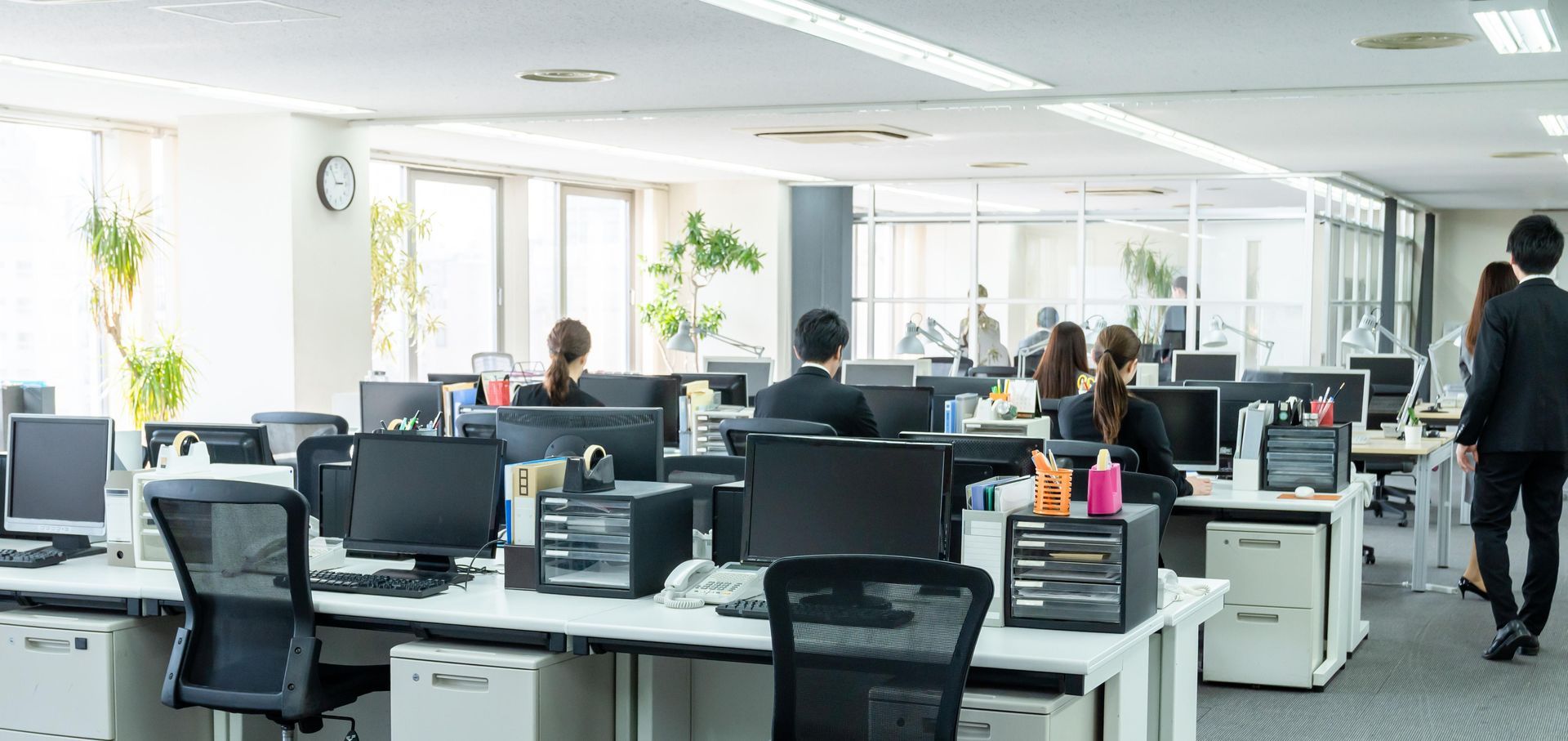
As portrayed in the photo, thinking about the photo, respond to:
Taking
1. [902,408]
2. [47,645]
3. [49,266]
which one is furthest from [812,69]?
[49,266]

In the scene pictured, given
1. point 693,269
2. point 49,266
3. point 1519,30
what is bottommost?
point 49,266

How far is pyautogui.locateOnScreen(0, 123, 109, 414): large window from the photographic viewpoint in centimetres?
855

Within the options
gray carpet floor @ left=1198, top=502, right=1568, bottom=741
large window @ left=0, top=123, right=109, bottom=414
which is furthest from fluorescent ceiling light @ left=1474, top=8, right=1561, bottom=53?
large window @ left=0, top=123, right=109, bottom=414

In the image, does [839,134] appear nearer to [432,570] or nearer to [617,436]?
[617,436]

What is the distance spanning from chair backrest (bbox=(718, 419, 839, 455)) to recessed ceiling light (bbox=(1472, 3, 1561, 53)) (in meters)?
2.73

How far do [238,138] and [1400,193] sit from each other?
12315 mm

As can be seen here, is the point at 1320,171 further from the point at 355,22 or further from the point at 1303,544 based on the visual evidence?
the point at 355,22

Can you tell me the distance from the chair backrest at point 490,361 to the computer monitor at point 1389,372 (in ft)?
18.9

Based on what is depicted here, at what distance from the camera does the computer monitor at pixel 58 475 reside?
14.3ft

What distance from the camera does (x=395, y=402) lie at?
738 cm

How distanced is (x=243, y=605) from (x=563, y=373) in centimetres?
235

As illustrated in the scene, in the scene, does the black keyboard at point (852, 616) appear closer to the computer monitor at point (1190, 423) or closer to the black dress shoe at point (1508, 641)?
the computer monitor at point (1190, 423)

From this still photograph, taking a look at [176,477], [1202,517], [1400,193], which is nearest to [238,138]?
[176,477]

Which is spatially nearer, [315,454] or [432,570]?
[432,570]
